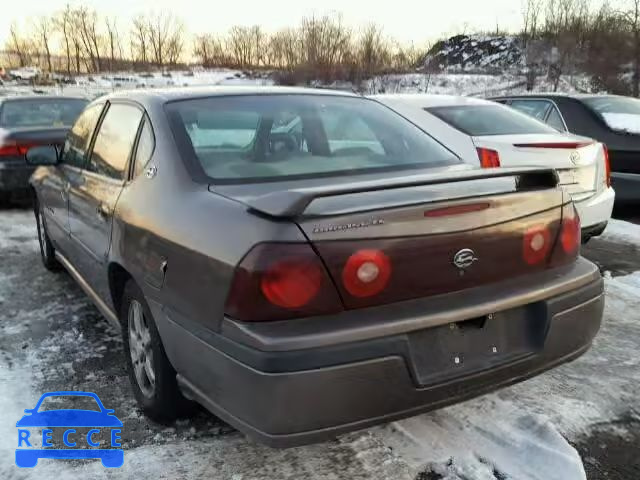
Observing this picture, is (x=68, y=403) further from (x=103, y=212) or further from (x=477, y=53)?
(x=477, y=53)

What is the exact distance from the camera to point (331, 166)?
8.87 feet

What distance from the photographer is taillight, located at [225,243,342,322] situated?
1874 mm

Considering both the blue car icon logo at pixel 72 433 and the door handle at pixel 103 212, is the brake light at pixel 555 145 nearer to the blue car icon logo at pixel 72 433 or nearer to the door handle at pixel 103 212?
the door handle at pixel 103 212

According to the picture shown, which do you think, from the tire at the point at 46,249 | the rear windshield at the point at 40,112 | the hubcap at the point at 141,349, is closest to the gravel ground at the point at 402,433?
the hubcap at the point at 141,349

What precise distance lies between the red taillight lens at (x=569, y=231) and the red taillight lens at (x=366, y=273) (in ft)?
2.85

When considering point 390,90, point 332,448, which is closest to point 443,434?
point 332,448

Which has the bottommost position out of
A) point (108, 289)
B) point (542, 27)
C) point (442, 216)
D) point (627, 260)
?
point (627, 260)

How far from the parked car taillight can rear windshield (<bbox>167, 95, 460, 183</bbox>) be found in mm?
5235

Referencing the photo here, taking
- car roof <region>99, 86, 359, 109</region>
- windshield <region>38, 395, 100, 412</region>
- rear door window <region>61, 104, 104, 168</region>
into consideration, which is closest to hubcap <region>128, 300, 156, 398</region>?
windshield <region>38, 395, 100, 412</region>

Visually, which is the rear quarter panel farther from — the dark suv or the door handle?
the dark suv

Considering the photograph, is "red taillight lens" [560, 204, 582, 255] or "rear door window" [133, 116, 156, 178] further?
"rear door window" [133, 116, 156, 178]

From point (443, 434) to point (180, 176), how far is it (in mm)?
1545

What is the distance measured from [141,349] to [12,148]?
5.58m

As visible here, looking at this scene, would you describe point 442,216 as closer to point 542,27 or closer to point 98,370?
point 98,370
